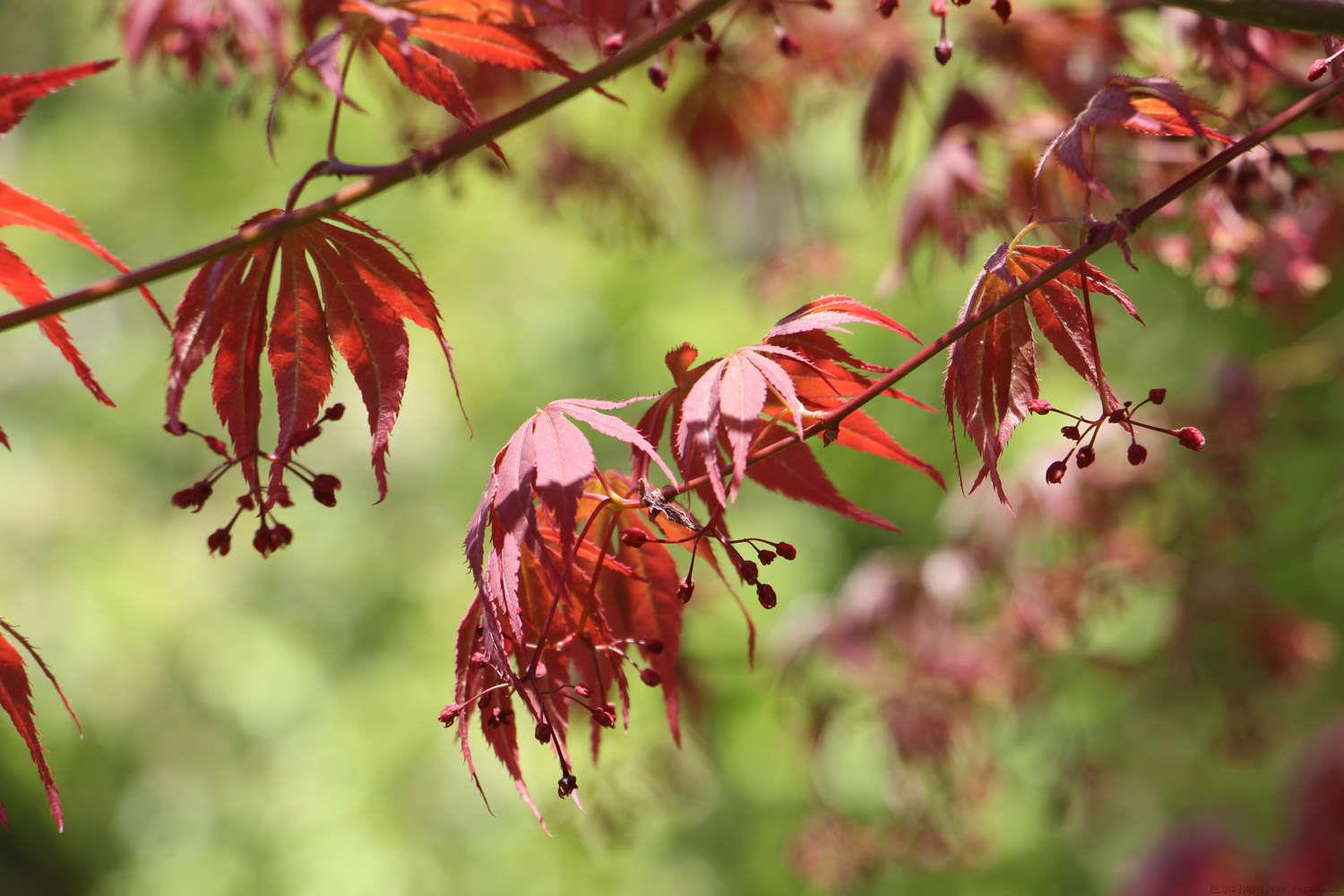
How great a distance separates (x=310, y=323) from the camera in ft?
2.58

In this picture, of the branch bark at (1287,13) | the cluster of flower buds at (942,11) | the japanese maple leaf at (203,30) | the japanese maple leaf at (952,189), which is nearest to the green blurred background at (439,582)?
the japanese maple leaf at (952,189)

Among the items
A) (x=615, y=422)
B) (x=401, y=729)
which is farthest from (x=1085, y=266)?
(x=401, y=729)

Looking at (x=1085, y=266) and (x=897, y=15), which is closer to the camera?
(x=1085, y=266)

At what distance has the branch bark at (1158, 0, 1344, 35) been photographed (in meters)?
0.69

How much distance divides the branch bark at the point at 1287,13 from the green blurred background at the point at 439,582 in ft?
6.84

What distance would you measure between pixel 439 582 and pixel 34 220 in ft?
9.84

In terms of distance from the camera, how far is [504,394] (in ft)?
12.7

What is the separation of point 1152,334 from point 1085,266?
11.6 ft

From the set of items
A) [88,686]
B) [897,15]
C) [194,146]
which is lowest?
[897,15]

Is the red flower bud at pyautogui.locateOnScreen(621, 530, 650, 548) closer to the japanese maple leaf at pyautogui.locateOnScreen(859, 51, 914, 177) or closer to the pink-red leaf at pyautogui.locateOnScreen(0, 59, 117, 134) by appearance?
the pink-red leaf at pyautogui.locateOnScreen(0, 59, 117, 134)

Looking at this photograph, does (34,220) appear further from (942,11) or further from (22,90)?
(942,11)

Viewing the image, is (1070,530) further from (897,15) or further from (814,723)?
(897,15)

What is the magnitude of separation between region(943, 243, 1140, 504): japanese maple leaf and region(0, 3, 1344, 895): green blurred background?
205 centimetres

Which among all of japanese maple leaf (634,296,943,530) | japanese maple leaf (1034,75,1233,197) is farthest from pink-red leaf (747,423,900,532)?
japanese maple leaf (1034,75,1233,197)
